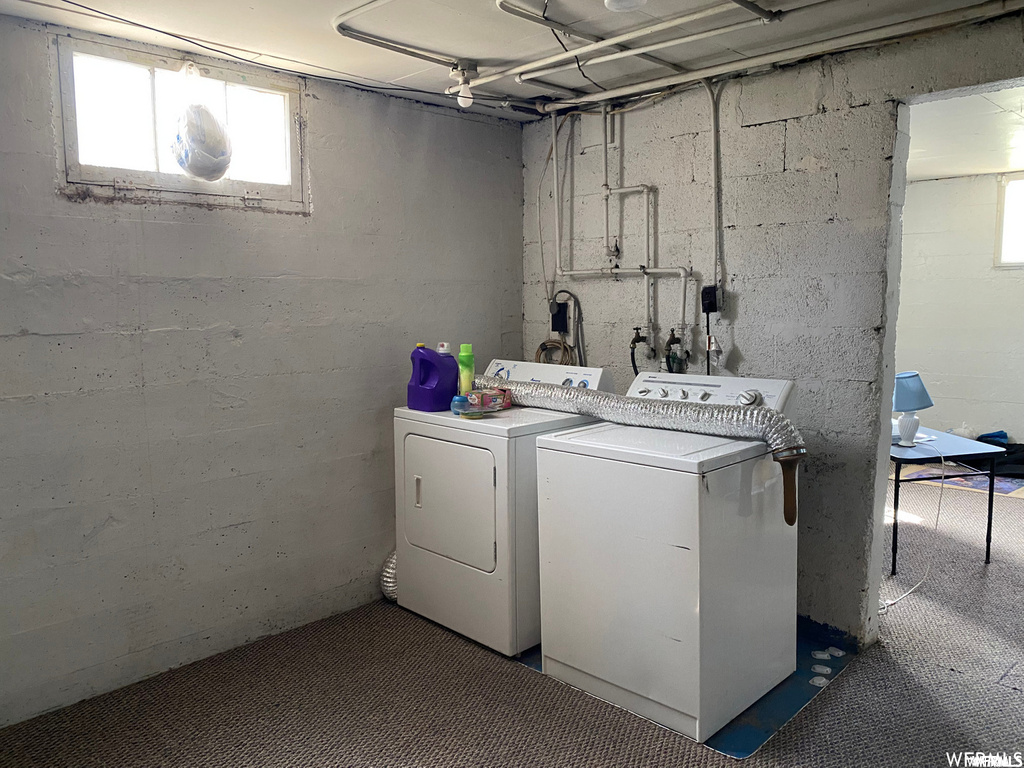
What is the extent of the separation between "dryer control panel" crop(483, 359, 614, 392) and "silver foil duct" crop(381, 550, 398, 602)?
3.09ft

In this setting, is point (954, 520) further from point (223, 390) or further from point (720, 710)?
point (223, 390)

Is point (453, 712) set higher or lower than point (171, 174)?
lower

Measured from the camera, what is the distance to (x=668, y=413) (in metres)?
2.57

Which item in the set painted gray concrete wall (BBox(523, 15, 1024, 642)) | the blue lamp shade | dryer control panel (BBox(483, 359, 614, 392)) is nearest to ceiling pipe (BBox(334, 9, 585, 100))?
painted gray concrete wall (BBox(523, 15, 1024, 642))

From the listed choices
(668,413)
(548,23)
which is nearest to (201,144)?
(548,23)

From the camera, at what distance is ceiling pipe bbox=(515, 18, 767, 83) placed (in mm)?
2350

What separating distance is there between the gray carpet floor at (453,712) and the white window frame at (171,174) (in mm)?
1704

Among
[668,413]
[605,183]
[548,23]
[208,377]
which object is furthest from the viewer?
[605,183]

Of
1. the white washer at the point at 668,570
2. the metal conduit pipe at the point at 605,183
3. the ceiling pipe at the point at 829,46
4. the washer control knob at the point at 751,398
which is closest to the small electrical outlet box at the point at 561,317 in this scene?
the metal conduit pipe at the point at 605,183

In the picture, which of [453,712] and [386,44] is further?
[386,44]

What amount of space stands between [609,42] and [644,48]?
7.9 inches

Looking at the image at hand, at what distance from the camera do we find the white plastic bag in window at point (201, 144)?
2451mm

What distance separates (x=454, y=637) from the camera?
9.59 ft

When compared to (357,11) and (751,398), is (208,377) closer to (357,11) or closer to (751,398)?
(357,11)
